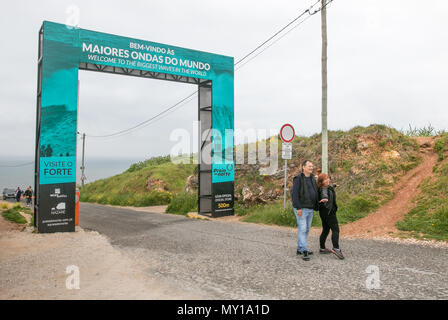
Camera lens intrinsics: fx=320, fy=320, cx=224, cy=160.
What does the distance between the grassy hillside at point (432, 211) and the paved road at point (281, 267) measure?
142cm

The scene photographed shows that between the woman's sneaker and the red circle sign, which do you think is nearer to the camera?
the woman's sneaker

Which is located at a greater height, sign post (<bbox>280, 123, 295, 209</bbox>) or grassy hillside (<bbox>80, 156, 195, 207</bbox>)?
sign post (<bbox>280, 123, 295, 209</bbox>)

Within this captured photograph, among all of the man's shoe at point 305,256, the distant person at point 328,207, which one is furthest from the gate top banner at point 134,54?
the man's shoe at point 305,256

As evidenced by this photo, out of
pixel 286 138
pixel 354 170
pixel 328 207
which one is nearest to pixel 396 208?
pixel 354 170

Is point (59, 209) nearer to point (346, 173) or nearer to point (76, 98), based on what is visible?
point (76, 98)

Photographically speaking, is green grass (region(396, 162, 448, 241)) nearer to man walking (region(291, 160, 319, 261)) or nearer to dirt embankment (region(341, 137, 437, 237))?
dirt embankment (region(341, 137, 437, 237))

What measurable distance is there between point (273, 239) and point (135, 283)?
4.55 meters

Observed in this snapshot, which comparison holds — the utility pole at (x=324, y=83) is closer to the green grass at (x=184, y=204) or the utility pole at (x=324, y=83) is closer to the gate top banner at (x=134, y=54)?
the gate top banner at (x=134, y=54)

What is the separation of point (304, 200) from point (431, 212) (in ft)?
17.4

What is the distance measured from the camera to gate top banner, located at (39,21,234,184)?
10.6 m

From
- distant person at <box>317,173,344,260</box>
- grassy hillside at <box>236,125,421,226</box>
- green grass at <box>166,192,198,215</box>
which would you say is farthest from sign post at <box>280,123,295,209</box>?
green grass at <box>166,192,198,215</box>

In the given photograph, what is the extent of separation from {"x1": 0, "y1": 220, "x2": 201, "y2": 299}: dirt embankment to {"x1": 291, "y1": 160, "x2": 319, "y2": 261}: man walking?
2871 mm

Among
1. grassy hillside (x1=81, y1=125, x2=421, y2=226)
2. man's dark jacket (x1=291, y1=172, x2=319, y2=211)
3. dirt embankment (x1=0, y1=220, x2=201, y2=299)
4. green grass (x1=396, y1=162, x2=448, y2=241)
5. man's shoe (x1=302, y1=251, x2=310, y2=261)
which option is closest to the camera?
dirt embankment (x1=0, y1=220, x2=201, y2=299)
